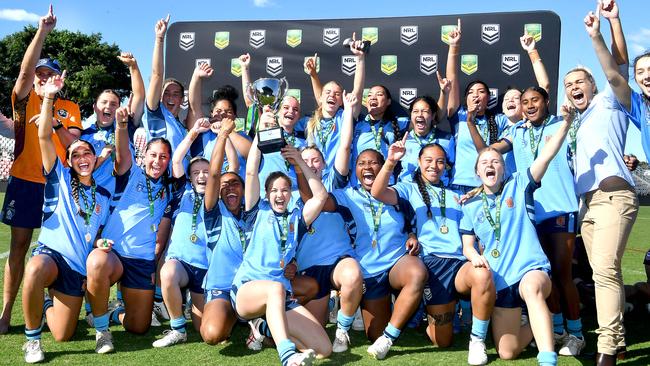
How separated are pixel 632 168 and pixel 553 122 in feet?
2.16

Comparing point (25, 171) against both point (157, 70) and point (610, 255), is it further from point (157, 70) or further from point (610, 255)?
point (610, 255)

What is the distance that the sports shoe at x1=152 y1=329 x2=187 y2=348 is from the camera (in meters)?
3.90

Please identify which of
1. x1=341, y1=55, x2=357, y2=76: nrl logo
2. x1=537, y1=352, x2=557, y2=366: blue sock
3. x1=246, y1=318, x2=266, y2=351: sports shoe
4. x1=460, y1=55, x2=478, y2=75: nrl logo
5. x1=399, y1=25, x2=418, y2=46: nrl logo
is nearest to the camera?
x1=537, y1=352, x2=557, y2=366: blue sock

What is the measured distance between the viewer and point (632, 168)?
394 centimetres

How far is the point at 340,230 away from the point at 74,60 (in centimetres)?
3038

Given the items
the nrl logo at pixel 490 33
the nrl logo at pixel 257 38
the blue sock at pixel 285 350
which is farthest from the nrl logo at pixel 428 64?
the blue sock at pixel 285 350

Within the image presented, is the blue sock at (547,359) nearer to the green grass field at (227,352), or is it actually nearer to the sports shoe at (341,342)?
the green grass field at (227,352)

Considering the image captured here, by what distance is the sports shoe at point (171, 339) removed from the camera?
3.90 metres

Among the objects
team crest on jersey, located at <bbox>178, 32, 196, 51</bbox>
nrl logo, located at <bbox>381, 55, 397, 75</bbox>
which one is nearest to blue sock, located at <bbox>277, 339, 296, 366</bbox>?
nrl logo, located at <bbox>381, 55, 397, 75</bbox>

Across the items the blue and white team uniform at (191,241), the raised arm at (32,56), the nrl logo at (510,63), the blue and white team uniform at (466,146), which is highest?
the nrl logo at (510,63)

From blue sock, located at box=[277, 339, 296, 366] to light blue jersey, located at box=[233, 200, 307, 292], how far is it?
0.46m

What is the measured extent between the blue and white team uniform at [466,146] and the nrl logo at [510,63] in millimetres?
1127

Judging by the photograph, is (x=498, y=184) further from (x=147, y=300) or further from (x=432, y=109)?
(x=147, y=300)

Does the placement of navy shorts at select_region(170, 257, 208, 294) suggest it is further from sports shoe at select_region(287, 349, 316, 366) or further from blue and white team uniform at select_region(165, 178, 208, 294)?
sports shoe at select_region(287, 349, 316, 366)
